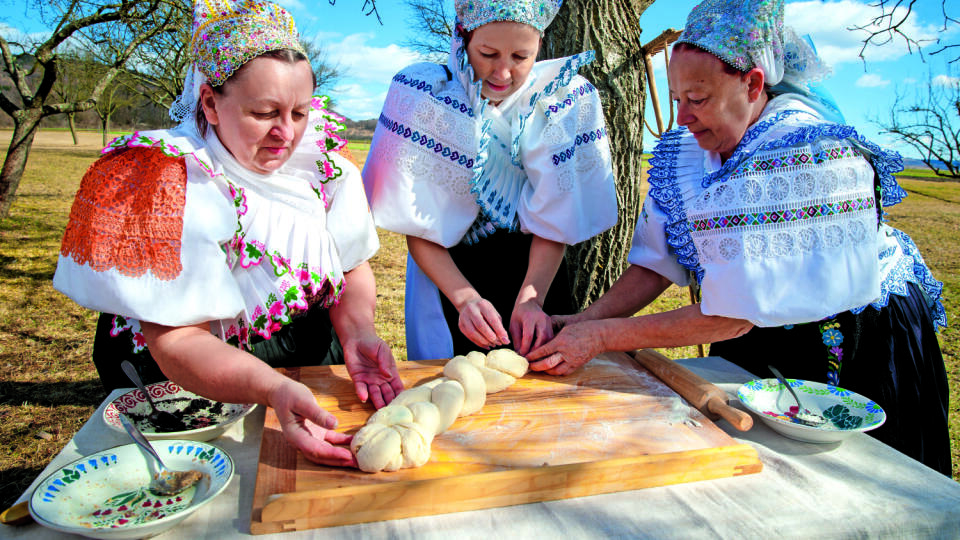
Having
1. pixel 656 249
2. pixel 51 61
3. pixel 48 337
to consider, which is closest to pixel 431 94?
pixel 656 249

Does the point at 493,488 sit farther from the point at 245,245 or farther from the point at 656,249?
the point at 656,249

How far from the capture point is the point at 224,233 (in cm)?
142

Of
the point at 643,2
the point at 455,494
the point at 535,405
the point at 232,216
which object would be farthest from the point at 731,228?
the point at 643,2

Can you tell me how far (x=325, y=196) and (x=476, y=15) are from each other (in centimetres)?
69

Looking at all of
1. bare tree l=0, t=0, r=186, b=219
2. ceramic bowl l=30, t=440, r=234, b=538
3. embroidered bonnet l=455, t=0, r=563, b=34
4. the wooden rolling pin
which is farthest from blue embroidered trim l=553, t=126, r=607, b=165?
bare tree l=0, t=0, r=186, b=219

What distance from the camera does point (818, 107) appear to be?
1719mm

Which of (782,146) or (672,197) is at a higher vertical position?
(782,146)

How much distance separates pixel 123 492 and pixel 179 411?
1.23 feet

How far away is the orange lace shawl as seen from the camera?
4.29 feet

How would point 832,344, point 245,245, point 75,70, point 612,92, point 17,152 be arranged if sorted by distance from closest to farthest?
point 245,245, point 832,344, point 612,92, point 17,152, point 75,70

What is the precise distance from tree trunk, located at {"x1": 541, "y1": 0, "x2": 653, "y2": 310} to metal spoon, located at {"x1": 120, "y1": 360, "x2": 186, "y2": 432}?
204 cm

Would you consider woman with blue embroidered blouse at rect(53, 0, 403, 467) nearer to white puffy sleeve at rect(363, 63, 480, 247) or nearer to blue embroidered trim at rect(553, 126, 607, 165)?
white puffy sleeve at rect(363, 63, 480, 247)

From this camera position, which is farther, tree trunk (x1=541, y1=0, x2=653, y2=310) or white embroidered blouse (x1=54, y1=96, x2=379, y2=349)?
tree trunk (x1=541, y1=0, x2=653, y2=310)

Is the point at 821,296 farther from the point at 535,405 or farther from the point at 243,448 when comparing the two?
the point at 243,448
